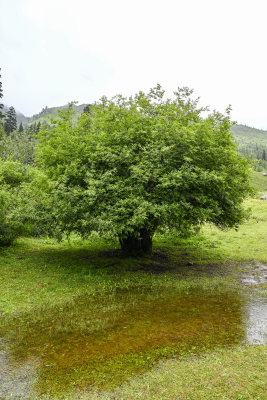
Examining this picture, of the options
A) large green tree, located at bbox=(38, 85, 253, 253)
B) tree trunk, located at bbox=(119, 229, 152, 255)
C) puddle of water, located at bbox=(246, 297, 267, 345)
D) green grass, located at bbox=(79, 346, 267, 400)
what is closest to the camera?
Result: green grass, located at bbox=(79, 346, 267, 400)

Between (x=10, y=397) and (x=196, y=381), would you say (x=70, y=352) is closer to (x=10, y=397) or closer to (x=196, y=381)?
(x=10, y=397)

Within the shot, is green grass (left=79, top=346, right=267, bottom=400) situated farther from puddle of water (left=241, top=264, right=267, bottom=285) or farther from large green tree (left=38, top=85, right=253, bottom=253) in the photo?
puddle of water (left=241, top=264, right=267, bottom=285)

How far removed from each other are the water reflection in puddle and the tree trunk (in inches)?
296

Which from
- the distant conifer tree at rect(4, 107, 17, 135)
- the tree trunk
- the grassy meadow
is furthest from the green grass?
the distant conifer tree at rect(4, 107, 17, 135)

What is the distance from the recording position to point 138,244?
1870 centimetres

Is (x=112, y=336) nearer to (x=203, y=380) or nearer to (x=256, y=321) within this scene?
(x=203, y=380)

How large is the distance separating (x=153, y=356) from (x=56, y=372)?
2.43 m

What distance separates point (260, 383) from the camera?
18.5ft

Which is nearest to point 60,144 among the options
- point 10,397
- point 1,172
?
point 1,172

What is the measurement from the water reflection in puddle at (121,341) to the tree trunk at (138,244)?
7.52 m

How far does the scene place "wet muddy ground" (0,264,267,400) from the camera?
6.06 meters

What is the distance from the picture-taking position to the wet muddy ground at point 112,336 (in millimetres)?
6062

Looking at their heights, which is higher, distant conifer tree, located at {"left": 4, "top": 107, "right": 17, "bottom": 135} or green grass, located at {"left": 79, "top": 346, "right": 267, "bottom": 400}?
distant conifer tree, located at {"left": 4, "top": 107, "right": 17, "bottom": 135}

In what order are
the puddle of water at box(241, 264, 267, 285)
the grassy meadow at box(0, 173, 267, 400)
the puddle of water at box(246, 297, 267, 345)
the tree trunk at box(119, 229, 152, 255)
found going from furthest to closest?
the tree trunk at box(119, 229, 152, 255) → the puddle of water at box(241, 264, 267, 285) → the puddle of water at box(246, 297, 267, 345) → the grassy meadow at box(0, 173, 267, 400)
